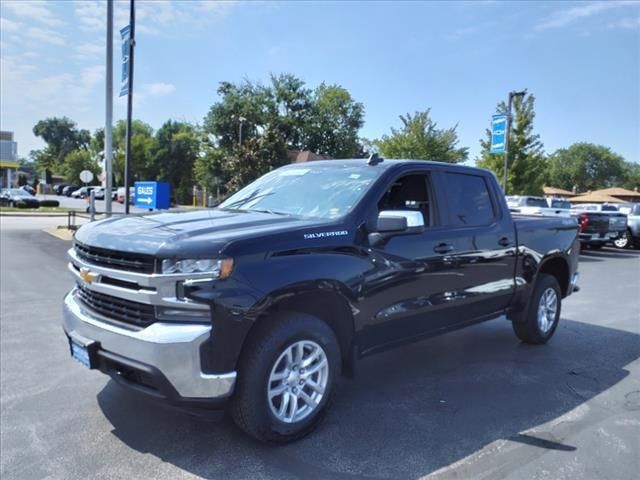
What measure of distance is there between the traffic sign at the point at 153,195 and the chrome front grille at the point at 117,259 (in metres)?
11.6

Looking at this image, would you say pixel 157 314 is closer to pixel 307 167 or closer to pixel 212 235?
pixel 212 235

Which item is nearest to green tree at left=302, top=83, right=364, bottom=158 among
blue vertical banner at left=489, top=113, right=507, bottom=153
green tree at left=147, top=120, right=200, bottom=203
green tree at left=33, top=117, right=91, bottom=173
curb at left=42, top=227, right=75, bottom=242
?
→ green tree at left=147, top=120, right=200, bottom=203

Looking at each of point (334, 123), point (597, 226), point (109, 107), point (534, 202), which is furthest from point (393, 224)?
point (334, 123)

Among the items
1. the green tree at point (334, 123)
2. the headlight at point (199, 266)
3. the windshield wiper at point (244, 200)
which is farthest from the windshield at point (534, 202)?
the green tree at point (334, 123)

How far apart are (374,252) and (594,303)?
6323 millimetres

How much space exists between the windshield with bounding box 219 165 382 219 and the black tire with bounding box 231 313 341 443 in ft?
2.91

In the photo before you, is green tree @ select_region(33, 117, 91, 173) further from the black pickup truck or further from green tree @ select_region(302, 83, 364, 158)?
the black pickup truck

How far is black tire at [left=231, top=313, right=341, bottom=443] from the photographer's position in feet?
9.81

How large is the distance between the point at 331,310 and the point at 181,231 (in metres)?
1.18

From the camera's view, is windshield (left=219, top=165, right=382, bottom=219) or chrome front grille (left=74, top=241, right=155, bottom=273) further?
windshield (left=219, top=165, right=382, bottom=219)

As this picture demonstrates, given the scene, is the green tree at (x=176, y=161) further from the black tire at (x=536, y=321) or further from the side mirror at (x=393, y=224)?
the side mirror at (x=393, y=224)

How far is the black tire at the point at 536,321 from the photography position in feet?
18.0

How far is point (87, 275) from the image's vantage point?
10.9 feet

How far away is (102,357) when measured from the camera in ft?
10.3
